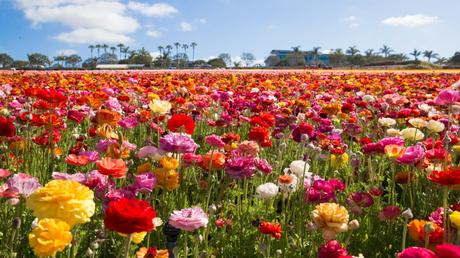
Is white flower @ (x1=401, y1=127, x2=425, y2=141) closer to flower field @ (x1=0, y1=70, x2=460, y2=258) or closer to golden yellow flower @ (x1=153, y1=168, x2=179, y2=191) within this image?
flower field @ (x1=0, y1=70, x2=460, y2=258)

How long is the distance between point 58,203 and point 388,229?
1.94 meters

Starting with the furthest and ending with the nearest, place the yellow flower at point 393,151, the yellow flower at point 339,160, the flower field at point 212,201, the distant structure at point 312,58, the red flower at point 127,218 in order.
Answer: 1. the distant structure at point 312,58
2. the yellow flower at point 339,160
3. the yellow flower at point 393,151
4. the flower field at point 212,201
5. the red flower at point 127,218

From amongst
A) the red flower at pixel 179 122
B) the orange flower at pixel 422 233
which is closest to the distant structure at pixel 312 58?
the red flower at pixel 179 122

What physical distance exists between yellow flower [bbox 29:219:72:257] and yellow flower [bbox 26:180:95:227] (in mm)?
45

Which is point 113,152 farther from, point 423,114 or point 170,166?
point 423,114

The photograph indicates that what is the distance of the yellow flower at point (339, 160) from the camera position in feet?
12.9

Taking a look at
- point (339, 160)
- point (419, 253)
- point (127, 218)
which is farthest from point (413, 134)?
point (127, 218)

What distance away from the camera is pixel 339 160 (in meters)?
3.94

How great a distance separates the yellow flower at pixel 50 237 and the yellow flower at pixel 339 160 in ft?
9.39

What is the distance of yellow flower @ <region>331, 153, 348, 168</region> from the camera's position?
12.9 feet

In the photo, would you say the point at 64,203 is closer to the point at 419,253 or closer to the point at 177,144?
the point at 419,253

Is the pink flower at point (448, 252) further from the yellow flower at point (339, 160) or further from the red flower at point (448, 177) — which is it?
the yellow flower at point (339, 160)

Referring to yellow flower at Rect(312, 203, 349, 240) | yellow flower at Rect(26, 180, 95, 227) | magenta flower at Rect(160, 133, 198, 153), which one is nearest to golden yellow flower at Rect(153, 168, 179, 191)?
magenta flower at Rect(160, 133, 198, 153)

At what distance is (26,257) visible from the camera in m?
2.32
